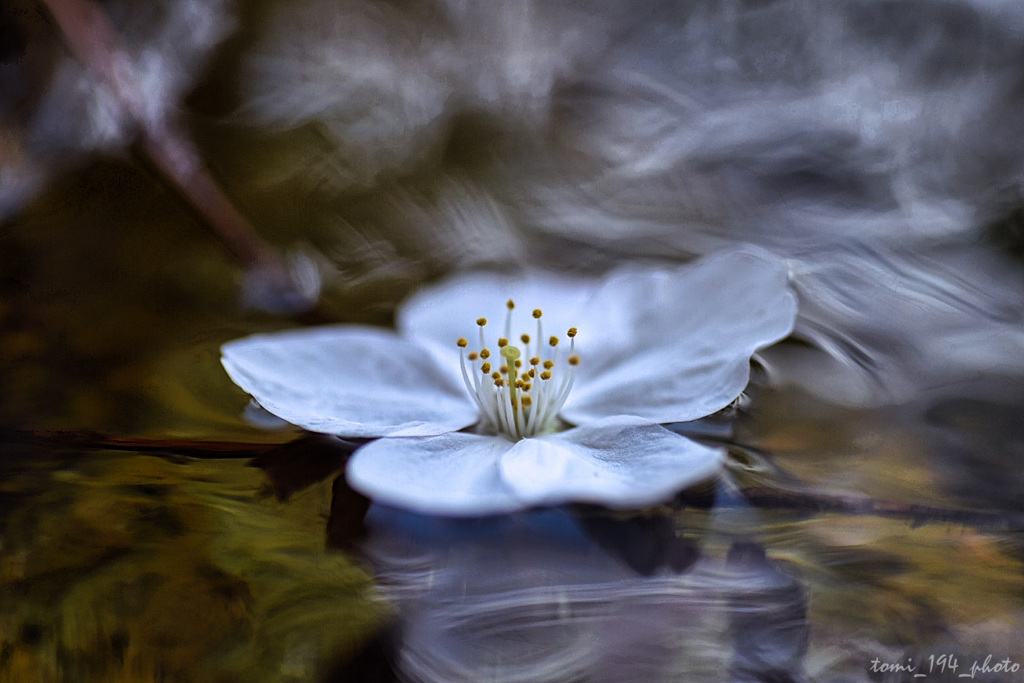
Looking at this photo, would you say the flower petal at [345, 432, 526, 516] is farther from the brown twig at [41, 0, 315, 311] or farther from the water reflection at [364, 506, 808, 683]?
the brown twig at [41, 0, 315, 311]

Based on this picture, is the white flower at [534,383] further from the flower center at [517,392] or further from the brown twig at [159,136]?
the brown twig at [159,136]

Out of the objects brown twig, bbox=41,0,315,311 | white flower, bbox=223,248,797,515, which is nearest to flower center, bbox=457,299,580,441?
white flower, bbox=223,248,797,515

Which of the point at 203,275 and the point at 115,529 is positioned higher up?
the point at 203,275

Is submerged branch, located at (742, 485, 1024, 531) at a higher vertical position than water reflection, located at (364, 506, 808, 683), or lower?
higher

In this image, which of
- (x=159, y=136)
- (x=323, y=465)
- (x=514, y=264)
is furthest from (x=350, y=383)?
(x=159, y=136)

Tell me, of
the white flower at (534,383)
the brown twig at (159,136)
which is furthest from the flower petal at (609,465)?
the brown twig at (159,136)

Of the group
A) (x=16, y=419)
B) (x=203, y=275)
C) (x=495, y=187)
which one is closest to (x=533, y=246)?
(x=495, y=187)

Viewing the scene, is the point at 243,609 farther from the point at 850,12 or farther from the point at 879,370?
the point at 850,12
